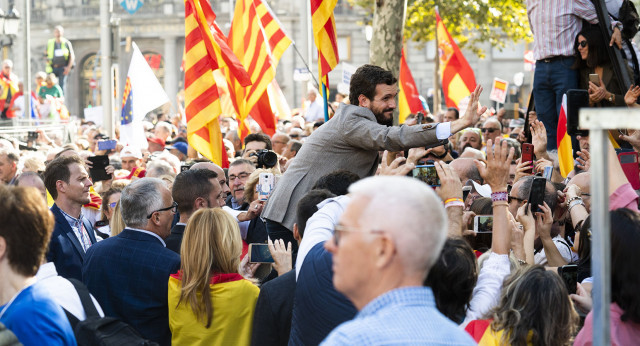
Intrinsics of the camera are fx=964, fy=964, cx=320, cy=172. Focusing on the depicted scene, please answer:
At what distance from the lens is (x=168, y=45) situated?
51719 millimetres

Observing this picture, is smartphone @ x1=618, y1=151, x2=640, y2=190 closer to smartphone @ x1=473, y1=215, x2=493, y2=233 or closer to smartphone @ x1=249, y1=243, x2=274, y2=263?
smartphone @ x1=473, y1=215, x2=493, y2=233

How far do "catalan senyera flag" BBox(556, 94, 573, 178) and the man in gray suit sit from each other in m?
2.07

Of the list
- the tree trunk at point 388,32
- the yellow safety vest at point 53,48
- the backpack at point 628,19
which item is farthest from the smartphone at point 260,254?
the yellow safety vest at point 53,48

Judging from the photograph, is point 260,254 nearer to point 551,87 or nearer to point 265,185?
point 265,185

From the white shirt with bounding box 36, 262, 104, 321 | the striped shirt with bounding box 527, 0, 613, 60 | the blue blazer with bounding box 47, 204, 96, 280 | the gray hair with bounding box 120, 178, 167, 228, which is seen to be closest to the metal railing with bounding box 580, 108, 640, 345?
the white shirt with bounding box 36, 262, 104, 321

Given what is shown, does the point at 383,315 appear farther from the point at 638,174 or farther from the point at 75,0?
the point at 75,0


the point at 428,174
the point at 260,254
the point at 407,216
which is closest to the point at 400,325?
the point at 407,216

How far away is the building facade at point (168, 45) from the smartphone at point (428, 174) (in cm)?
4295

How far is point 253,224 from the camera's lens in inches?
281

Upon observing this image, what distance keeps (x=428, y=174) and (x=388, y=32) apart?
6806mm

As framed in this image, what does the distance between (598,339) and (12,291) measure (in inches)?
81.1

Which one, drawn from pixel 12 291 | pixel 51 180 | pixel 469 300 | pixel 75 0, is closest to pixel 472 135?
pixel 51 180

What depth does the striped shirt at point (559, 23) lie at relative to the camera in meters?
7.54

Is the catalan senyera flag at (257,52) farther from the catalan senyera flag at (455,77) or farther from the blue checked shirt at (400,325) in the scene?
the blue checked shirt at (400,325)
